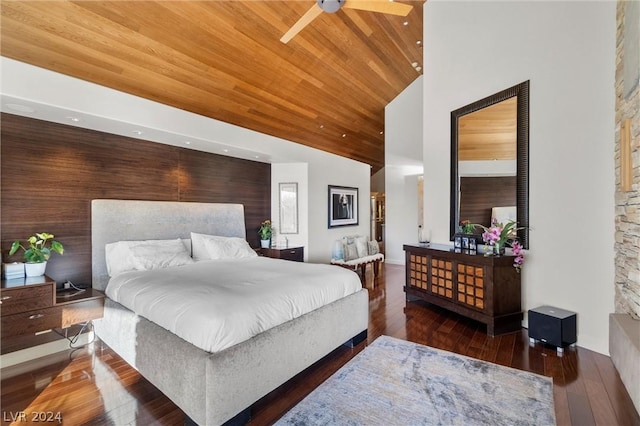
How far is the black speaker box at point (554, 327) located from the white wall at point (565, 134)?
0.15 meters

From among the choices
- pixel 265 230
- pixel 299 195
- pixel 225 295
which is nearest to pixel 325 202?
pixel 299 195

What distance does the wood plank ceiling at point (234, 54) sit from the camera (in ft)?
9.54

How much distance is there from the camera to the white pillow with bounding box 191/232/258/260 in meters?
4.22

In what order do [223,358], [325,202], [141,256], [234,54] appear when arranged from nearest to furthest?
[223,358] < [141,256] < [234,54] < [325,202]

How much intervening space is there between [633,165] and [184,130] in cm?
477

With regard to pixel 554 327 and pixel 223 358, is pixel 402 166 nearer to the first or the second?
pixel 554 327

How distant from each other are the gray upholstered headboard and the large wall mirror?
144 inches

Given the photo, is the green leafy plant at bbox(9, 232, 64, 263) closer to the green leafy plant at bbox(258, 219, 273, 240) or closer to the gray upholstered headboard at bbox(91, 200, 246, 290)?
the gray upholstered headboard at bbox(91, 200, 246, 290)

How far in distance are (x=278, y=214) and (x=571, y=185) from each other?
14.9 feet

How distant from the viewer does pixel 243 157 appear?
540 cm

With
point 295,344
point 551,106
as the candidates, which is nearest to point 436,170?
point 551,106

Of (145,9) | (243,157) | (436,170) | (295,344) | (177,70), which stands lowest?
(295,344)

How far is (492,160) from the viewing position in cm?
394

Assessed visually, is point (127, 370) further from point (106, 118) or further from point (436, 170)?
point (436, 170)
